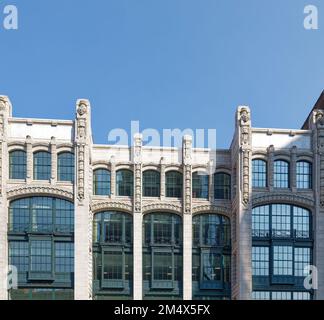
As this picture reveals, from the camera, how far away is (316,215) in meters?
57.1

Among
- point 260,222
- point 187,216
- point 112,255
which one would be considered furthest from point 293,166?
point 112,255

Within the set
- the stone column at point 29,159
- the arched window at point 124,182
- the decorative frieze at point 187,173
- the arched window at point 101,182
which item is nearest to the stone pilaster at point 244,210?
the decorative frieze at point 187,173

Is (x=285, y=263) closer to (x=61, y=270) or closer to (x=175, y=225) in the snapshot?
(x=175, y=225)

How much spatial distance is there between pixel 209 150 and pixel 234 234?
7615 mm

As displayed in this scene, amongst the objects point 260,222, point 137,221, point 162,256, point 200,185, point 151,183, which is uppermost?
point 151,183

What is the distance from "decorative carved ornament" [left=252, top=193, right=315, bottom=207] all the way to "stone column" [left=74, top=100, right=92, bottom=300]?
13.7 meters

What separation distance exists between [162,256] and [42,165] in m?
12.4

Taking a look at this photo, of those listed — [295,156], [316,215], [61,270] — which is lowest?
[61,270]

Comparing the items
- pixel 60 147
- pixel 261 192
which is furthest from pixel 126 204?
pixel 261 192

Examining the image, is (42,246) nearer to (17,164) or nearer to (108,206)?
(108,206)

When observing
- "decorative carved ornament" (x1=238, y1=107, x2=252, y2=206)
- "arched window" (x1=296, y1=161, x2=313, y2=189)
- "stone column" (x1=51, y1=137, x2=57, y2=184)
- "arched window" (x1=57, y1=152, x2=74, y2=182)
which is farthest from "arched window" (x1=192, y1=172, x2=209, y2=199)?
"stone column" (x1=51, y1=137, x2=57, y2=184)

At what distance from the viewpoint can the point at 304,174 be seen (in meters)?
58.3
